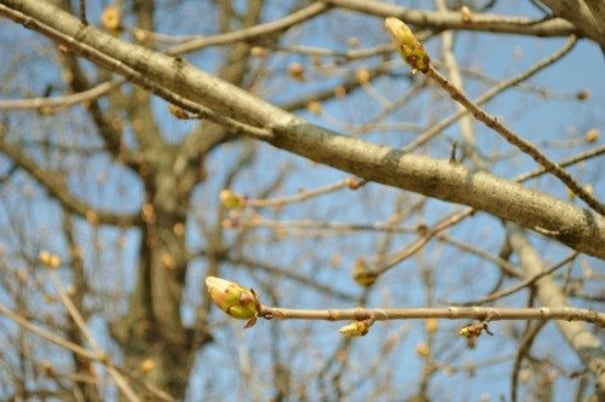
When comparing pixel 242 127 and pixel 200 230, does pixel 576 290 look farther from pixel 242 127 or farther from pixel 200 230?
pixel 200 230

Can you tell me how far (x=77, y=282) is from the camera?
4.08m

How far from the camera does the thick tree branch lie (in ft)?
3.76

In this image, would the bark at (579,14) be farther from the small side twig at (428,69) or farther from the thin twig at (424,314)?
the thin twig at (424,314)

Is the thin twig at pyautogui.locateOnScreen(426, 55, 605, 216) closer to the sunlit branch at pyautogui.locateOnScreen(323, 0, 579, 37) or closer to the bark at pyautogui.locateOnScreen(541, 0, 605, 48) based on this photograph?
the bark at pyautogui.locateOnScreen(541, 0, 605, 48)

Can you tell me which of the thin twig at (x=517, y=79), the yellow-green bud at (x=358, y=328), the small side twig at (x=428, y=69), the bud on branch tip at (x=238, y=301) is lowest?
the bud on branch tip at (x=238, y=301)

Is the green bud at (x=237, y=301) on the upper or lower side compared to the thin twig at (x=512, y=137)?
lower

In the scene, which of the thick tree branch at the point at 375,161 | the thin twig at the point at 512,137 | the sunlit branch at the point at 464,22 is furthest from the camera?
the sunlit branch at the point at 464,22

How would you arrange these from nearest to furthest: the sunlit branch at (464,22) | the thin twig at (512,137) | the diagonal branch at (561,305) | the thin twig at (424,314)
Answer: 1. the thin twig at (424,314)
2. the thin twig at (512,137)
3. the diagonal branch at (561,305)
4. the sunlit branch at (464,22)

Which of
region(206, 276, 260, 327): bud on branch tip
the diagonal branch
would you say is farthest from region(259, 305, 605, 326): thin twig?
the diagonal branch

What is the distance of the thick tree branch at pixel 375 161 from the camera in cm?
115

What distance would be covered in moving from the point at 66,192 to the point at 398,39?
188 inches

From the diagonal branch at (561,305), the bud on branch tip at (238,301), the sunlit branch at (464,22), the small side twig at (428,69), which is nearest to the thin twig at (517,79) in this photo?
the sunlit branch at (464,22)

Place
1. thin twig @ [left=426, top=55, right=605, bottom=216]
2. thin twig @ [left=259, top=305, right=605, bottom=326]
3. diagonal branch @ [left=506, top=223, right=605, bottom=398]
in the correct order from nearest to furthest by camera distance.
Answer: thin twig @ [left=259, top=305, right=605, bottom=326], thin twig @ [left=426, top=55, right=605, bottom=216], diagonal branch @ [left=506, top=223, right=605, bottom=398]

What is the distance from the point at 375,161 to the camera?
119cm
